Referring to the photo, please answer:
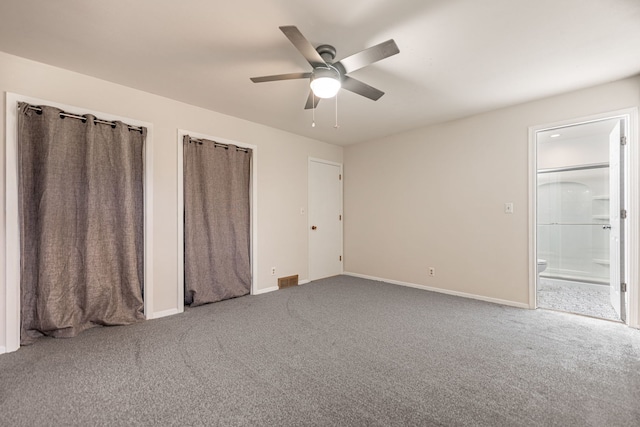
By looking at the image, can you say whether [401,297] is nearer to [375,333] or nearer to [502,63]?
[375,333]

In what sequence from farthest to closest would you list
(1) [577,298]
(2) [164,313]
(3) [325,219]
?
(3) [325,219], (1) [577,298], (2) [164,313]

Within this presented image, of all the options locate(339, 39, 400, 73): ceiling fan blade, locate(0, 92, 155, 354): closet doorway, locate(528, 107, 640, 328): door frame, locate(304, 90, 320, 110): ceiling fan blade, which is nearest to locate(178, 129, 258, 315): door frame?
locate(0, 92, 155, 354): closet doorway

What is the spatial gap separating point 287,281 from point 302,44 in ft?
10.9

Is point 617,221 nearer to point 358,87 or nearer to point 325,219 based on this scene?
point 358,87

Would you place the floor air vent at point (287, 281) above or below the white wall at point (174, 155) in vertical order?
below

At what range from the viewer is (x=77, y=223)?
2574 millimetres

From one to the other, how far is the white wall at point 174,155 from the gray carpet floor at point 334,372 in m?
0.85

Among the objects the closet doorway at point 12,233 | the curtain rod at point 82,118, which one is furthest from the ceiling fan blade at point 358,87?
the closet doorway at point 12,233

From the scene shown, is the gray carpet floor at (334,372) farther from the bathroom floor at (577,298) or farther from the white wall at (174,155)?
the white wall at (174,155)

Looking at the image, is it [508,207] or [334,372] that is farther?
[508,207]

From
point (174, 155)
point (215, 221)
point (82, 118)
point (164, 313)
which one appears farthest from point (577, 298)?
point (82, 118)

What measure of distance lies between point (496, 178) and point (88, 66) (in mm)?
4433

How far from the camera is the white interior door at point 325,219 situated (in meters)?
4.75

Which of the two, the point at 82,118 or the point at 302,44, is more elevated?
the point at 302,44
